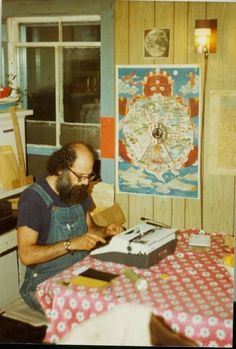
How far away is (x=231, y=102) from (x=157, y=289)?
67.4 inches

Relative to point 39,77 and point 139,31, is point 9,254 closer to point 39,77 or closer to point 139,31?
point 39,77

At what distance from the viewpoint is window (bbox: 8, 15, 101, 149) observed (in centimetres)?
353

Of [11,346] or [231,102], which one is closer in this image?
[11,346]

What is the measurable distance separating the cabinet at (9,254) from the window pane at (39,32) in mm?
547

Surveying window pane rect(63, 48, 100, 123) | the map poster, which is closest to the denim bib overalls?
the map poster

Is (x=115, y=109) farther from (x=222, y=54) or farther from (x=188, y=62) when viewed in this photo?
(x=222, y=54)

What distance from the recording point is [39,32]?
3594 mm

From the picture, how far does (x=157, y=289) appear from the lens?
91.8 inches

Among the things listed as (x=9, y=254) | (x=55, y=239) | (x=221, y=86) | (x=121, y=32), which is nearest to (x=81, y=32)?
(x=121, y=32)

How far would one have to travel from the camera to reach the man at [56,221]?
2812 mm

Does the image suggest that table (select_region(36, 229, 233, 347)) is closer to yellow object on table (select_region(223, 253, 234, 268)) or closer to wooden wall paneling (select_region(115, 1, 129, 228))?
yellow object on table (select_region(223, 253, 234, 268))

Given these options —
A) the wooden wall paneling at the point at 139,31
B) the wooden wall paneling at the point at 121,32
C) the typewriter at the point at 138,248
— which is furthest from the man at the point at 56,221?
the wooden wall paneling at the point at 121,32

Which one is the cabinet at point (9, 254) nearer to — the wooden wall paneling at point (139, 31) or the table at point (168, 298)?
the wooden wall paneling at point (139, 31)

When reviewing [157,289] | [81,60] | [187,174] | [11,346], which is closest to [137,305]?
[157,289]
